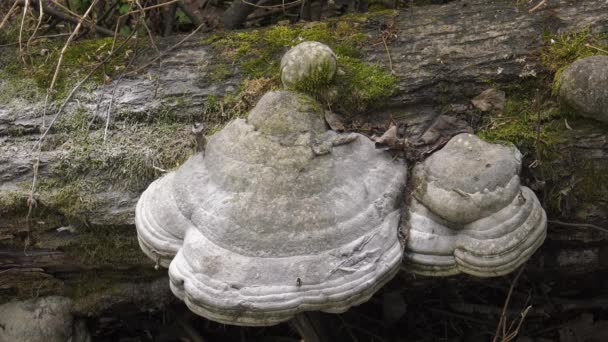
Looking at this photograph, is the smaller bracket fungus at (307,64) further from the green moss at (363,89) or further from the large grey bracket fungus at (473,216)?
the large grey bracket fungus at (473,216)

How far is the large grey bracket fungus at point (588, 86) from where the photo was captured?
297 cm

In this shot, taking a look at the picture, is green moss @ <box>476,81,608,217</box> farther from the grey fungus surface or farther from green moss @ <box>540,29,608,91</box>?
the grey fungus surface

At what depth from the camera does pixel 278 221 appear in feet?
8.81

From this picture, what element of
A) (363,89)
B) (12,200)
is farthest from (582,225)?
(12,200)

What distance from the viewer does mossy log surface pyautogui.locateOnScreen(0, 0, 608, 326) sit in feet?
10.6

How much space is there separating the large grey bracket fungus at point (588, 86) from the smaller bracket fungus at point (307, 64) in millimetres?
1152

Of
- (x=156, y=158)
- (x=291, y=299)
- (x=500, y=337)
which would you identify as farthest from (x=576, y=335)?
(x=156, y=158)

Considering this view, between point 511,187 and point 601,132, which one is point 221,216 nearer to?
point 511,187

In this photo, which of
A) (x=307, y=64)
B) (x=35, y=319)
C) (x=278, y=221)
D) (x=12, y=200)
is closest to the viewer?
(x=278, y=221)

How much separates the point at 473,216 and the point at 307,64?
1.09 metres

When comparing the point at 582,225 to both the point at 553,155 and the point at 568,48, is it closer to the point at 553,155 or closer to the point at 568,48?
the point at 553,155

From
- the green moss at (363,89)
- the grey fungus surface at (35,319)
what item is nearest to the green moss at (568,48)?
the green moss at (363,89)

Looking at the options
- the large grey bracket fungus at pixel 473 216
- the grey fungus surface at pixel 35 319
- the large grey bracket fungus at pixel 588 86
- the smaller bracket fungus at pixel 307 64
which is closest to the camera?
the large grey bracket fungus at pixel 473 216

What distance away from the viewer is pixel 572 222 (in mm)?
3285
